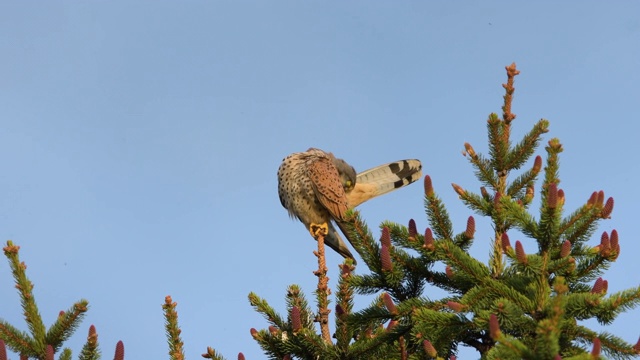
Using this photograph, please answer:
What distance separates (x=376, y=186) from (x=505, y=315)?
4.66 meters

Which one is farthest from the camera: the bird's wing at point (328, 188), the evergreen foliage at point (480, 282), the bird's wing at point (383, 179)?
the bird's wing at point (383, 179)

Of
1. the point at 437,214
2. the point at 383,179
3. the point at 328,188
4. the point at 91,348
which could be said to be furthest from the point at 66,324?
the point at 383,179

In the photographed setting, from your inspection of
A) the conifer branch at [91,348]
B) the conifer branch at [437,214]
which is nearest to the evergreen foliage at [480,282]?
the conifer branch at [437,214]

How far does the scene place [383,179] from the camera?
26.9 feet

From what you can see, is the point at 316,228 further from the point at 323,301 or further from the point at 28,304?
the point at 28,304

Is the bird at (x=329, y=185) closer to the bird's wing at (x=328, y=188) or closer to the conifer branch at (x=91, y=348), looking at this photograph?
the bird's wing at (x=328, y=188)

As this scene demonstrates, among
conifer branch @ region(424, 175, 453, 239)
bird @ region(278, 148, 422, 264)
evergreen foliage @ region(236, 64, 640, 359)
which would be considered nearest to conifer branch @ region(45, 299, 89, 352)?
evergreen foliage @ region(236, 64, 640, 359)

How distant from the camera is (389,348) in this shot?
4.64 m

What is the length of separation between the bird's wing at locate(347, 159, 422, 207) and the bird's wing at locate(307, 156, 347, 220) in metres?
0.23

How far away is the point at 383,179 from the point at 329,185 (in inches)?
21.1

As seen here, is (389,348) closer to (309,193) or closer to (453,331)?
(453,331)

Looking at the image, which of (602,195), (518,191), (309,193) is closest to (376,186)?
(309,193)

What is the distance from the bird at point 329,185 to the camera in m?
8.05

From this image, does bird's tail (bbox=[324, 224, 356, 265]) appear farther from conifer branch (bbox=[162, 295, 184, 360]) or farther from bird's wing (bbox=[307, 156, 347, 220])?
conifer branch (bbox=[162, 295, 184, 360])
